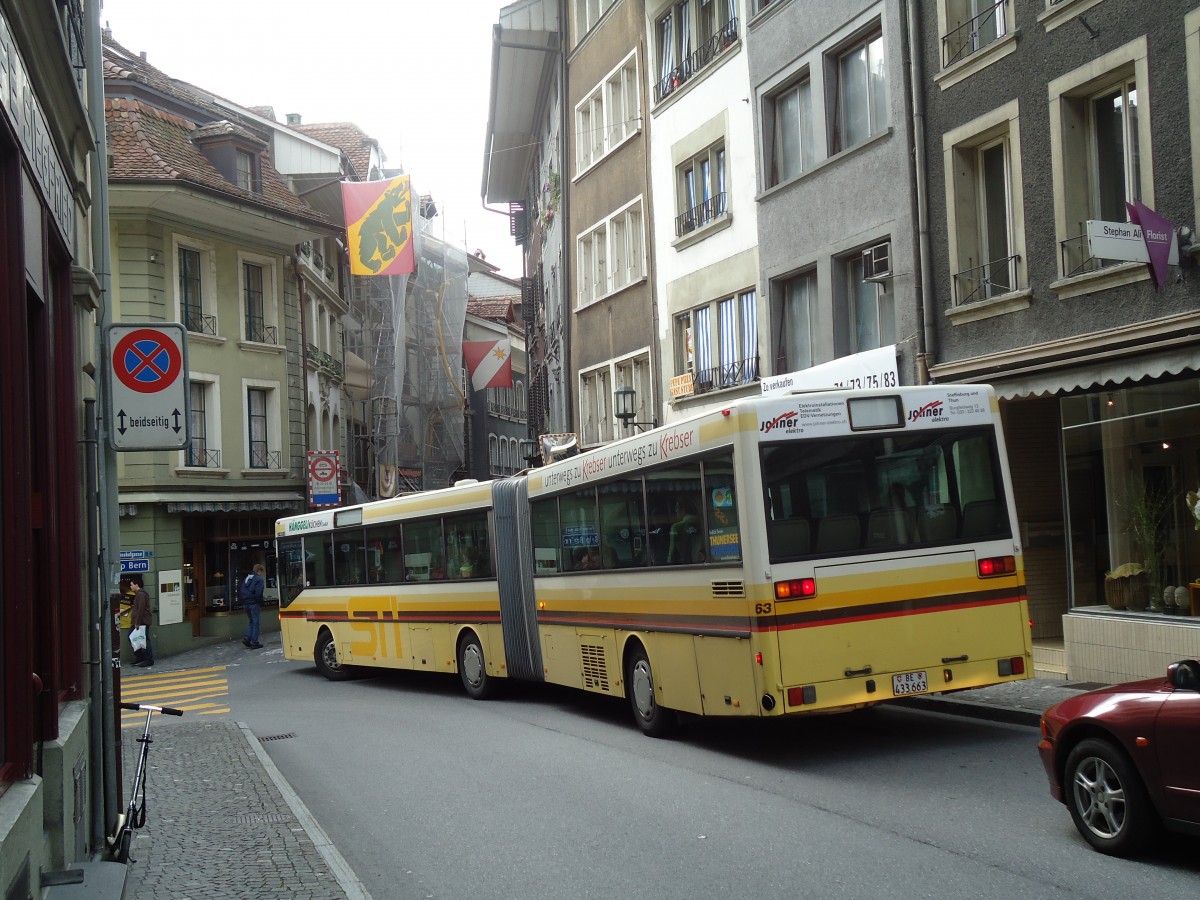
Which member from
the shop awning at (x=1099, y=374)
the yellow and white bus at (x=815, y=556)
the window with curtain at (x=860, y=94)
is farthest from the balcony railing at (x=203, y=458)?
the shop awning at (x=1099, y=374)

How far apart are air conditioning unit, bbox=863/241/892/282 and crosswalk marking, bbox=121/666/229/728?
11216 mm

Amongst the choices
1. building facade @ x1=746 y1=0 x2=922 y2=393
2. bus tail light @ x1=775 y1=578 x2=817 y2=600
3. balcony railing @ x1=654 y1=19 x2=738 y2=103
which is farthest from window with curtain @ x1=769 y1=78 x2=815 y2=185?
bus tail light @ x1=775 y1=578 x2=817 y2=600

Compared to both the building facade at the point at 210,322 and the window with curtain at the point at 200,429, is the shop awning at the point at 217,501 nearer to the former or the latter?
the building facade at the point at 210,322

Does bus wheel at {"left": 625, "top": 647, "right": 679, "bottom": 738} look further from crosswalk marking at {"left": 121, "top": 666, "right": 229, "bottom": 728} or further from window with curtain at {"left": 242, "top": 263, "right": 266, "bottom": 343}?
window with curtain at {"left": 242, "top": 263, "right": 266, "bottom": 343}

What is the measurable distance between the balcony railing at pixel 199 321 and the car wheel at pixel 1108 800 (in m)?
30.5

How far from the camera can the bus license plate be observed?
35.7 feet

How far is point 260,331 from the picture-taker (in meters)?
37.3

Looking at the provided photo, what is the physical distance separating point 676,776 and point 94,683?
458cm

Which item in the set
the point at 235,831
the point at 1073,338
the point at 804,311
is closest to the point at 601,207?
the point at 804,311

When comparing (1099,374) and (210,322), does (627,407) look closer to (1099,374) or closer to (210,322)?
(1099,374)

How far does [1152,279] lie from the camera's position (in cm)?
1309

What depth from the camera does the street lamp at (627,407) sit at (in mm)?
25500

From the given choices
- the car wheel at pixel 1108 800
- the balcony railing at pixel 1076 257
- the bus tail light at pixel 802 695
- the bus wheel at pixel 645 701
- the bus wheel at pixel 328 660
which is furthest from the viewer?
the bus wheel at pixel 328 660

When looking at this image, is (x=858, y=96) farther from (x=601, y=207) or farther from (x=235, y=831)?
(x=235, y=831)
